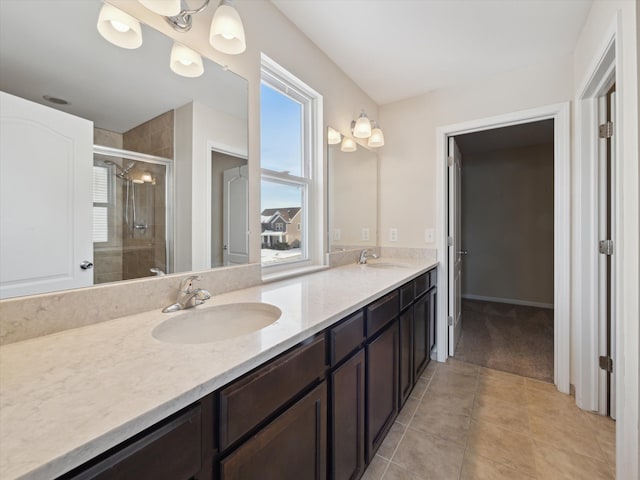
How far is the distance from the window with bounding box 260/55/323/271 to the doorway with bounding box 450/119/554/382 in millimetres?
2179

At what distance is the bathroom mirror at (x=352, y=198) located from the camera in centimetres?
223

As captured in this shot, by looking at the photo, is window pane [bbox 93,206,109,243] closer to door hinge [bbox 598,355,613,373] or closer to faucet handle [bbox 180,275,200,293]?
faucet handle [bbox 180,275,200,293]

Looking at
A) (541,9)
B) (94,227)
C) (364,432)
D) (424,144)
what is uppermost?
(541,9)

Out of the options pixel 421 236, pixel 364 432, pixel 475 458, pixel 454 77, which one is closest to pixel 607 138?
pixel 454 77

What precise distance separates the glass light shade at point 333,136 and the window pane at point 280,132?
23 cm

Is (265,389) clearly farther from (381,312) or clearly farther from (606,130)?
(606,130)

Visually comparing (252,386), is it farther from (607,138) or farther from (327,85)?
(607,138)

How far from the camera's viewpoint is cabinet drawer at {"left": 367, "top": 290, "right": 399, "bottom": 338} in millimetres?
1303

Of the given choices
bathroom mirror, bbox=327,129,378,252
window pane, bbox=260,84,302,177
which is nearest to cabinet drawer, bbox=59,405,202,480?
window pane, bbox=260,84,302,177

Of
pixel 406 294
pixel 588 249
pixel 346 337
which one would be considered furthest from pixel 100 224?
pixel 588 249

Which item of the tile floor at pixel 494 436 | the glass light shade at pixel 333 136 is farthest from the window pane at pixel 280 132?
the tile floor at pixel 494 436

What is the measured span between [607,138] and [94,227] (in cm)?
268

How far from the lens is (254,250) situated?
1521 millimetres

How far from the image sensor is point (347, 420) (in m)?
1.13
